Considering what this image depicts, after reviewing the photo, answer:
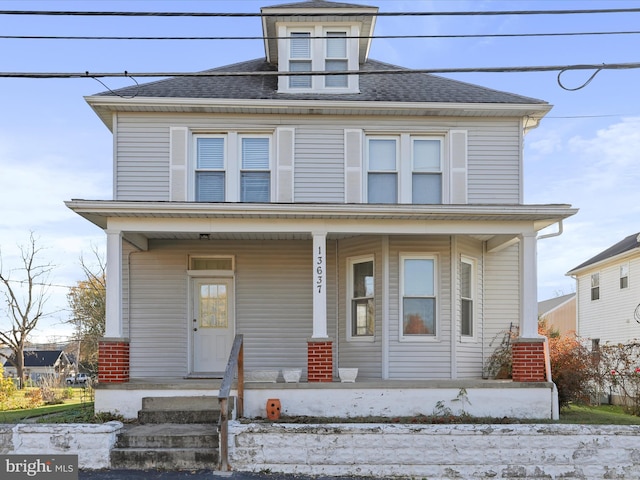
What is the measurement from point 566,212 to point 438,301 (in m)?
3.00

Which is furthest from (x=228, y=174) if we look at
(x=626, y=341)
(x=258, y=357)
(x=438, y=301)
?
(x=626, y=341)

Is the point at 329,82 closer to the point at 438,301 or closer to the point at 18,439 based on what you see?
the point at 438,301

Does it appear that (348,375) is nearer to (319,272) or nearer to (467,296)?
(319,272)

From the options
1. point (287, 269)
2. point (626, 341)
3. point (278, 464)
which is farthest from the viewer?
point (626, 341)

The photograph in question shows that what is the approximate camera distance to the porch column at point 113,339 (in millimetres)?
10883

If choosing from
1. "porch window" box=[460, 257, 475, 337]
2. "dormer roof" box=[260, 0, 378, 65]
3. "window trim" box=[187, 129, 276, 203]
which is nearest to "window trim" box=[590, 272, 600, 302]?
"porch window" box=[460, 257, 475, 337]

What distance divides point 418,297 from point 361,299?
3.87 ft

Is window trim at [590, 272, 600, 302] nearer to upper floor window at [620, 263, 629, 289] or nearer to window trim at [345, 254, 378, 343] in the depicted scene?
upper floor window at [620, 263, 629, 289]

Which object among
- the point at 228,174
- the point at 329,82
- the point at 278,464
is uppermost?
the point at 329,82

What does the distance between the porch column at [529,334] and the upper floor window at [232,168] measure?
5161mm

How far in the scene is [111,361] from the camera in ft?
35.7

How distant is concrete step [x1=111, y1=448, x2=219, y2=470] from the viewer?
8.66 meters

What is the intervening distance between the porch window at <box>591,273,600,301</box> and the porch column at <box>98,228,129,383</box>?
20.9m

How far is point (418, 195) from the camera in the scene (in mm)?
13367
